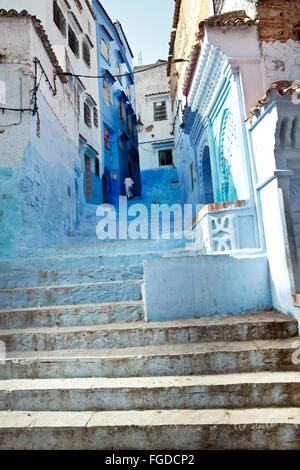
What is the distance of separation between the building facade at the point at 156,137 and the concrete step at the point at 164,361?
16.1 metres

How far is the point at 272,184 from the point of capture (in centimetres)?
412

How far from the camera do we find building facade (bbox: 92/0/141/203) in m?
20.1

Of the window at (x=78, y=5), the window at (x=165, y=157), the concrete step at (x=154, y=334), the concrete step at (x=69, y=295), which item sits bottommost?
the concrete step at (x=154, y=334)

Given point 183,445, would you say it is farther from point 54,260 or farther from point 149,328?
point 54,260

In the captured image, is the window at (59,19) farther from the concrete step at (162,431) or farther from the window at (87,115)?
the concrete step at (162,431)

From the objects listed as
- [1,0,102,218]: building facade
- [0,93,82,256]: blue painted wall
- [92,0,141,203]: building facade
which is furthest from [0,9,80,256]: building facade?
[92,0,141,203]: building facade

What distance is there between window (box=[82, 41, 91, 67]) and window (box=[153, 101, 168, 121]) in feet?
16.3

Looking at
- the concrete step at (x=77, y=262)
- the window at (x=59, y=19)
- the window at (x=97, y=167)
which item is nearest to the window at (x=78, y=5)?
the window at (x=59, y=19)

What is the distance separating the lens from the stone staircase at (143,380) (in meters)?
2.71

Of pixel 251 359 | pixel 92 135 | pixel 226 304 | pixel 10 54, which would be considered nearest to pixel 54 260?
pixel 226 304

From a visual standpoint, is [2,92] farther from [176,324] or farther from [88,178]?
[88,178]

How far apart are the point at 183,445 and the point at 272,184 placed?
122 inches

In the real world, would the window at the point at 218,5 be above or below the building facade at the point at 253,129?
above

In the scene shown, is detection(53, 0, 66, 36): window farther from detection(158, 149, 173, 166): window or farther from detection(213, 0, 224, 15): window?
detection(158, 149, 173, 166): window
